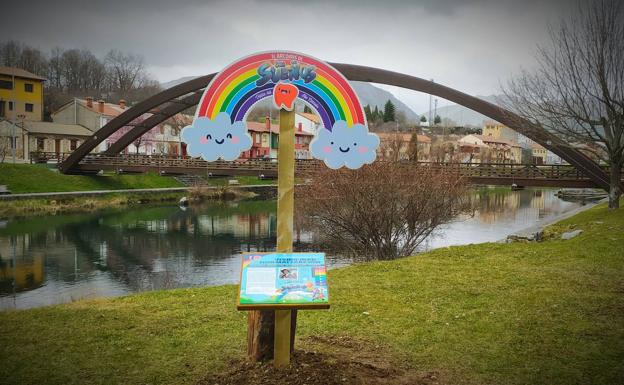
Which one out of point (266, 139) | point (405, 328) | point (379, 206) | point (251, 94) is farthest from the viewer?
point (266, 139)

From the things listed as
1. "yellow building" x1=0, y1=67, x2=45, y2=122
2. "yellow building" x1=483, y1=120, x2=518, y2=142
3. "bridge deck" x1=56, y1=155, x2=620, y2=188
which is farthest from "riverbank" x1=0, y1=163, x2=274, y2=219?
"yellow building" x1=483, y1=120, x2=518, y2=142

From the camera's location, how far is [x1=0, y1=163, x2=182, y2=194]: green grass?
36.5 metres

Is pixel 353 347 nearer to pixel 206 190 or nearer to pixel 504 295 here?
pixel 504 295

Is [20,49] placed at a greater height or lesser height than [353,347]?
greater

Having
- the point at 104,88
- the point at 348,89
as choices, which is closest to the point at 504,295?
the point at 348,89

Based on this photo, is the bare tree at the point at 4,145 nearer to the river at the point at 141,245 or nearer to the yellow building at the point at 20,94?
the yellow building at the point at 20,94

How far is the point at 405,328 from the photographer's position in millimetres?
7027

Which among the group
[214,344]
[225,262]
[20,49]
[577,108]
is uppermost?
[20,49]

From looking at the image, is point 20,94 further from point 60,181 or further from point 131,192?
point 131,192

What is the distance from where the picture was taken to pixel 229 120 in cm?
564

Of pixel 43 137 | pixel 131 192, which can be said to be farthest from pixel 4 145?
pixel 131 192

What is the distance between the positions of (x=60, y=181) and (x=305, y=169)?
2622cm

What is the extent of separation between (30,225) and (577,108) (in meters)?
27.2

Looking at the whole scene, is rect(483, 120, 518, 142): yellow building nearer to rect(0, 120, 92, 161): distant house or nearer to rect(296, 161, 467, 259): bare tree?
rect(0, 120, 92, 161): distant house
